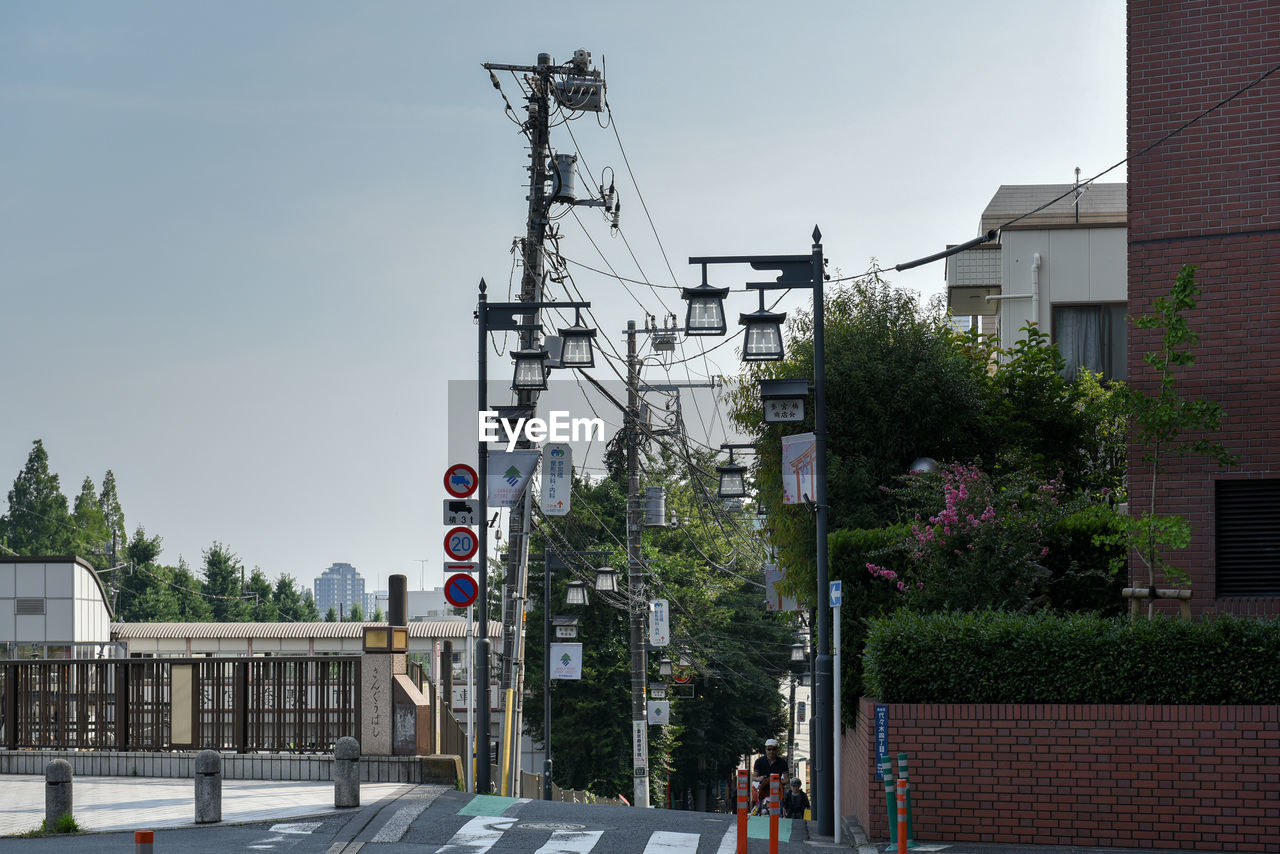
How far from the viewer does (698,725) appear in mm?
55969

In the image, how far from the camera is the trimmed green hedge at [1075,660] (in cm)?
1308

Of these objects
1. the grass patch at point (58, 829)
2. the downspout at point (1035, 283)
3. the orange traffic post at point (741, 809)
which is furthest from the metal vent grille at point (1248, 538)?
the downspout at point (1035, 283)

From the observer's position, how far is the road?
12836 millimetres

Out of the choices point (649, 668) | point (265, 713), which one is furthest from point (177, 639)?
point (265, 713)

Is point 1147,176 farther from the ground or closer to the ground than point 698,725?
farther from the ground

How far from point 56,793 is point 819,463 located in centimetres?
944

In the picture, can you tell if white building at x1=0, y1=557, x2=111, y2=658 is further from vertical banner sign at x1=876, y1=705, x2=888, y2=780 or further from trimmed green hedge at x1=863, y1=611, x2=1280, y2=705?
trimmed green hedge at x1=863, y1=611, x2=1280, y2=705

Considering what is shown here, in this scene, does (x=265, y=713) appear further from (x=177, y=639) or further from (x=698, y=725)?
(x=698, y=725)

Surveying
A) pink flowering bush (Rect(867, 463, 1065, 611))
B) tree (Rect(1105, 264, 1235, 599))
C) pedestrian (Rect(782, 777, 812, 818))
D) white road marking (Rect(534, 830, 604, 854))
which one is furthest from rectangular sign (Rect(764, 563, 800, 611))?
white road marking (Rect(534, 830, 604, 854))

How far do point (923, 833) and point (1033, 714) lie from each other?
1.64 metres

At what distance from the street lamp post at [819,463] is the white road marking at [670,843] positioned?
7.98 ft

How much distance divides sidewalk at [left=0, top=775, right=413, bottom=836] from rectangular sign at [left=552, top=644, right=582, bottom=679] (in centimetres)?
1650

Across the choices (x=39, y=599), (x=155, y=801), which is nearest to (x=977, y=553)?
(x=155, y=801)

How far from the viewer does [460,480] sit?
20359 millimetres
